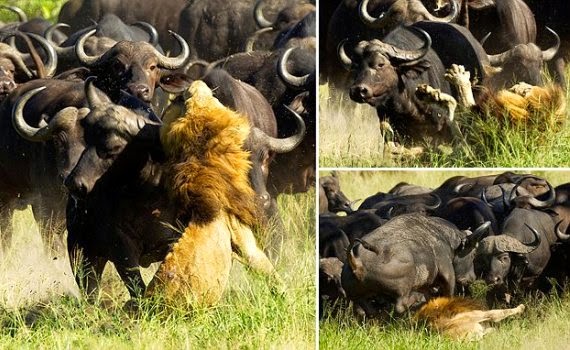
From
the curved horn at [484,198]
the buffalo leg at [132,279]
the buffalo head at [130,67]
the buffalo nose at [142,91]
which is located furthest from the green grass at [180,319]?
the buffalo head at [130,67]

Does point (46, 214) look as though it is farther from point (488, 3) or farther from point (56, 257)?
point (488, 3)

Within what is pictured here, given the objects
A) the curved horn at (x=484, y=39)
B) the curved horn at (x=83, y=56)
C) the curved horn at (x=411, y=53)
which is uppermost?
the curved horn at (x=411, y=53)

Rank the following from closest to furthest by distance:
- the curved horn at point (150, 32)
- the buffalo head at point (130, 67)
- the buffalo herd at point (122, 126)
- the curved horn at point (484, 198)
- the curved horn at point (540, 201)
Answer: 1. the buffalo herd at point (122, 126)
2. the curved horn at point (540, 201)
3. the curved horn at point (484, 198)
4. the buffalo head at point (130, 67)
5. the curved horn at point (150, 32)

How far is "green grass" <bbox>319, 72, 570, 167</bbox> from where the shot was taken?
28.7 ft

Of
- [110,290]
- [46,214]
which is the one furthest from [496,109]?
[46,214]

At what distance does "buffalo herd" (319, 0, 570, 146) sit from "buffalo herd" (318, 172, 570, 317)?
0.56 m

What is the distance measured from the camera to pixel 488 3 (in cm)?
1173

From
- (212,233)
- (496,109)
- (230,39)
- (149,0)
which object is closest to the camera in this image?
(212,233)

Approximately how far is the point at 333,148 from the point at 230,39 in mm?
8259

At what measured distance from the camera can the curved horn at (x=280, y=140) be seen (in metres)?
9.77

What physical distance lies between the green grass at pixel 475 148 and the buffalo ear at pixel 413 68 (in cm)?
63

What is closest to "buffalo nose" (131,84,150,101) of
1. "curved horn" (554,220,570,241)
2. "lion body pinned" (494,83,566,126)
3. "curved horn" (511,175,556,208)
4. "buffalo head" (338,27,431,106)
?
"buffalo head" (338,27,431,106)

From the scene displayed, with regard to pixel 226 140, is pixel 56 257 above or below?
below

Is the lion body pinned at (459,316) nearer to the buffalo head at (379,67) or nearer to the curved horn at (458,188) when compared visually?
the buffalo head at (379,67)
